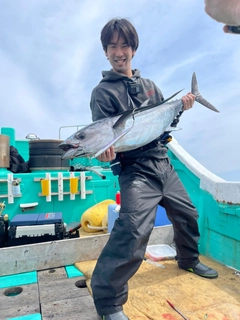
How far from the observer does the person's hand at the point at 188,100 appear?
2.38 meters

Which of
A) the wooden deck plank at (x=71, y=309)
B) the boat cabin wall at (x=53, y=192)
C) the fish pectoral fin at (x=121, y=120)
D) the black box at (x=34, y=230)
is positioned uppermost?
the fish pectoral fin at (x=121, y=120)

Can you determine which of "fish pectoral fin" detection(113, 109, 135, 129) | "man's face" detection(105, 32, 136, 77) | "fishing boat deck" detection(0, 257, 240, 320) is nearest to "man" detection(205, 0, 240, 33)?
"fish pectoral fin" detection(113, 109, 135, 129)

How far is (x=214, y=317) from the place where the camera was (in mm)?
1854

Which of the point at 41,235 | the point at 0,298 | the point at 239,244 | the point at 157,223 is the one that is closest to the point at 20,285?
the point at 0,298

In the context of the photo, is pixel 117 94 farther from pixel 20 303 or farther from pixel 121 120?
pixel 20 303

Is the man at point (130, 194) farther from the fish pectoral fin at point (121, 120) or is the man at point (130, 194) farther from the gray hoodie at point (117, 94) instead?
the fish pectoral fin at point (121, 120)

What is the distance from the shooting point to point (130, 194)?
2.11 metres

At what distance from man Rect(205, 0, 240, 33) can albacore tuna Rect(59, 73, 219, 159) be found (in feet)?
3.44

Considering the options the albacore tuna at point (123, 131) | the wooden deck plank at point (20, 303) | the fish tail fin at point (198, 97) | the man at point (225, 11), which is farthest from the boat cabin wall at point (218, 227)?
the man at point (225, 11)

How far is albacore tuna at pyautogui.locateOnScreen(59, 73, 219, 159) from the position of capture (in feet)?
5.77

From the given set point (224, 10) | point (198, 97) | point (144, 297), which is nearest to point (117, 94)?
Result: point (198, 97)

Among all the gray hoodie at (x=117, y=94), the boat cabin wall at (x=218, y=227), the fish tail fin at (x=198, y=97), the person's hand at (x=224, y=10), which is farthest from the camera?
the boat cabin wall at (x=218, y=227)

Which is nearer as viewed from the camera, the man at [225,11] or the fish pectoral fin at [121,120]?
the man at [225,11]

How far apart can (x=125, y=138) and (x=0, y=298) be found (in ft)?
5.86
